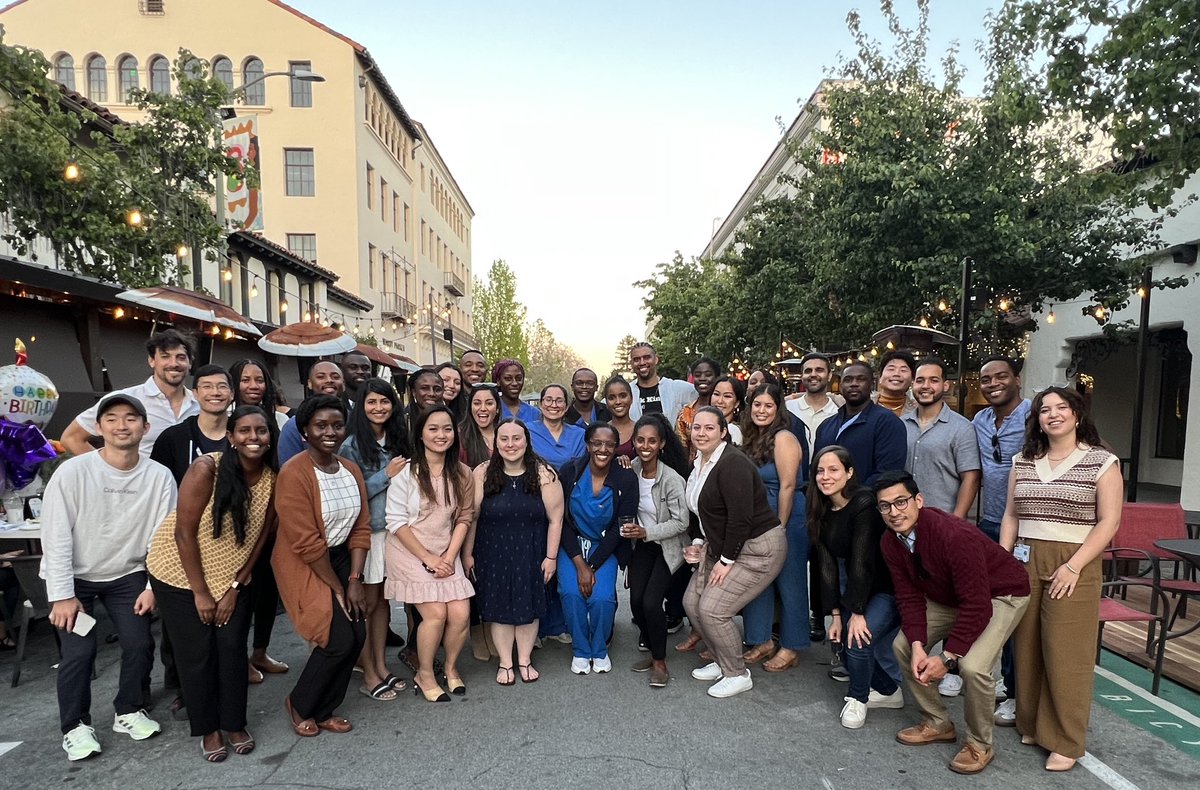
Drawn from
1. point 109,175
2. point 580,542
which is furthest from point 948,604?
point 109,175

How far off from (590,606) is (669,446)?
1.21m

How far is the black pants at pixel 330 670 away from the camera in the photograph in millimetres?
3639

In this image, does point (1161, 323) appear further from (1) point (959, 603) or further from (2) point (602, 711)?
(2) point (602, 711)

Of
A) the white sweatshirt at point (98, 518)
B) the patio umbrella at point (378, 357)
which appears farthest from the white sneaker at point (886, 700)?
the patio umbrella at point (378, 357)

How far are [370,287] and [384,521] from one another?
86.0 feet

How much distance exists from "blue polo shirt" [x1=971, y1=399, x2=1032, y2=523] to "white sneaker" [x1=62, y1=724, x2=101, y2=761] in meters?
5.08

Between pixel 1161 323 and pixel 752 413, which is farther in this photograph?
pixel 1161 323

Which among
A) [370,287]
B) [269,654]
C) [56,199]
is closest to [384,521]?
[269,654]

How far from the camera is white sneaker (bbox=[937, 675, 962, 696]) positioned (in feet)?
14.1

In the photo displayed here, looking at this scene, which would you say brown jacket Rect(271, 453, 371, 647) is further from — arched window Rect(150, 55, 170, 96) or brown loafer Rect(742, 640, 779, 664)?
arched window Rect(150, 55, 170, 96)

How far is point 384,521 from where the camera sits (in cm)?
420

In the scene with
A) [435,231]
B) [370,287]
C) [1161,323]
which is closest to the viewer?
[1161,323]

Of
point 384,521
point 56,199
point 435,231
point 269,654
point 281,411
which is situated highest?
point 435,231

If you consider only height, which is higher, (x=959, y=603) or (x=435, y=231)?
(x=435, y=231)
